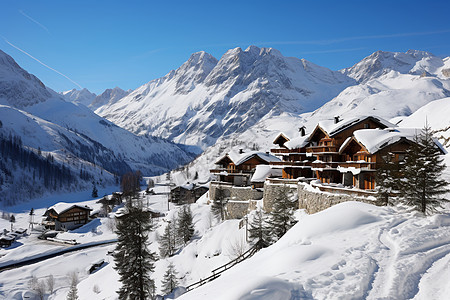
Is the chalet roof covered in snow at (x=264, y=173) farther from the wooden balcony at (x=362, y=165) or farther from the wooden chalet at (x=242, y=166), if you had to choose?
the wooden balcony at (x=362, y=165)

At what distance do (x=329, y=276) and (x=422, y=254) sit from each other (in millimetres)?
5495

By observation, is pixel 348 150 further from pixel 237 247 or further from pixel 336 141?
pixel 237 247

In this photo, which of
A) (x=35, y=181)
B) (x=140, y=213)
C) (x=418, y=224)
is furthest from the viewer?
(x=35, y=181)

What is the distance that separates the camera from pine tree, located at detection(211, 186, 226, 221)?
172 ft

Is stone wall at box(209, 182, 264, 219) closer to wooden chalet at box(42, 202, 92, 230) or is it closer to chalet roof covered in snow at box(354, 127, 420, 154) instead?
chalet roof covered in snow at box(354, 127, 420, 154)

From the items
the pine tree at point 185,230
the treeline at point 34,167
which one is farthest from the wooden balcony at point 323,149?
the treeline at point 34,167

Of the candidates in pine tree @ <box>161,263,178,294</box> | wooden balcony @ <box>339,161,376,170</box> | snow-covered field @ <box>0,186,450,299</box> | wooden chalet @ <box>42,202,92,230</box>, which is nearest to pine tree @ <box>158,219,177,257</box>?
pine tree @ <box>161,263,178,294</box>

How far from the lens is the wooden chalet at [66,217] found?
3157 inches

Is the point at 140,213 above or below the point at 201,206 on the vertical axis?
above

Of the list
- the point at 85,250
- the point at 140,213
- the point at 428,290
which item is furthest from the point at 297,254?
the point at 85,250

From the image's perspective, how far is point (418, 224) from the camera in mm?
17016

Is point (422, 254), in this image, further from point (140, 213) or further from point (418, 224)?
point (140, 213)

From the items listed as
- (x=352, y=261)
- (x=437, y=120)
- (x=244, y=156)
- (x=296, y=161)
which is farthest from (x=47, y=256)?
(x=437, y=120)

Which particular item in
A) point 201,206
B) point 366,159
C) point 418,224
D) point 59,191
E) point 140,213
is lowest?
point 59,191
